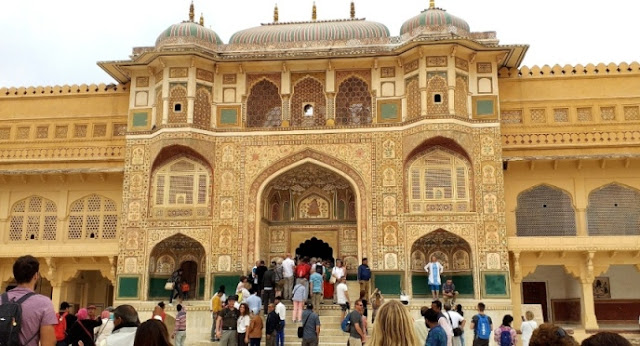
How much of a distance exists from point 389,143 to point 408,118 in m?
0.88

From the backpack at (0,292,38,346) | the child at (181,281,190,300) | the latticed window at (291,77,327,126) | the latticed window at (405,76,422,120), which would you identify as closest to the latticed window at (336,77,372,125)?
the latticed window at (291,77,327,126)

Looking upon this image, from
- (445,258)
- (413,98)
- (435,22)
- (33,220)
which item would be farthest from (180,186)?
(435,22)

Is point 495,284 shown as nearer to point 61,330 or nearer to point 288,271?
point 288,271

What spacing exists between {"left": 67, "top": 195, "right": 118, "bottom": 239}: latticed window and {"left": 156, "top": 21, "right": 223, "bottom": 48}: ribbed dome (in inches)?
203

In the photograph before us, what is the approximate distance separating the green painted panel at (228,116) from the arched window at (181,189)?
4.79ft

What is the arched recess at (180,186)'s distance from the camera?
18.5 m

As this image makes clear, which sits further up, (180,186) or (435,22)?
(435,22)

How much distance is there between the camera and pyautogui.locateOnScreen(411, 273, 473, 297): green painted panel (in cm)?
1783

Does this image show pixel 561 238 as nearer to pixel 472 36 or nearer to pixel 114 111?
pixel 472 36

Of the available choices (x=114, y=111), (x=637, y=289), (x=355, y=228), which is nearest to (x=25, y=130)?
(x=114, y=111)

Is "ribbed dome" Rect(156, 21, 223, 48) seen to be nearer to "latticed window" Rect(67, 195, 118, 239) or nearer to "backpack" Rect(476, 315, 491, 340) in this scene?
"latticed window" Rect(67, 195, 118, 239)

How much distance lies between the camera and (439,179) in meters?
18.1

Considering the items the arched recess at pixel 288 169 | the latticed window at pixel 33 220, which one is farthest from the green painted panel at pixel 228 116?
the latticed window at pixel 33 220

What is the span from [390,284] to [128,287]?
7.19 meters
